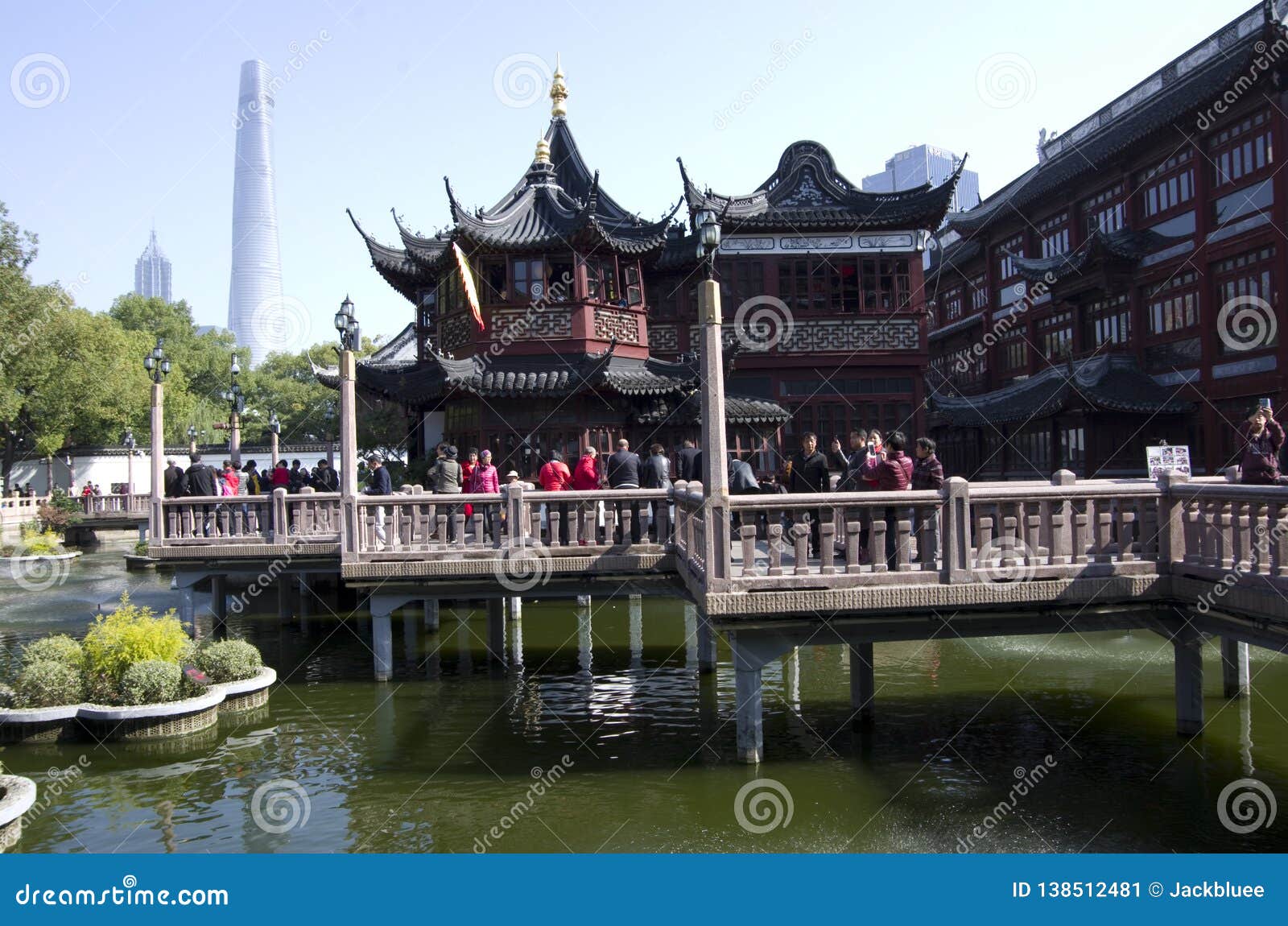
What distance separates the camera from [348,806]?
32.4ft

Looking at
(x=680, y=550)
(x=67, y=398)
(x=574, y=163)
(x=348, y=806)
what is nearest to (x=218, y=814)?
(x=348, y=806)

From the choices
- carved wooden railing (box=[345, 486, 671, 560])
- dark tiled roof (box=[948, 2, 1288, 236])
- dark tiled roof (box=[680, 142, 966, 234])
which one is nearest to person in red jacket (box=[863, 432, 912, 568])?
carved wooden railing (box=[345, 486, 671, 560])

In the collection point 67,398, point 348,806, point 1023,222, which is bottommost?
point 348,806

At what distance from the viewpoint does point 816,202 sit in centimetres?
2911

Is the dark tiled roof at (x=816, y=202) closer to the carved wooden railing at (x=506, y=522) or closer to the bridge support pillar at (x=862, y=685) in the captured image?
the carved wooden railing at (x=506, y=522)

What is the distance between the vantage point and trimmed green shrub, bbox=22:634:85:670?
39.8 ft

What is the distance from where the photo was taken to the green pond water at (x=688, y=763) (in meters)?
9.02

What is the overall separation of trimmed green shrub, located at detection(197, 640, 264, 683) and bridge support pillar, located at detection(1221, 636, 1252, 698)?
1238 cm

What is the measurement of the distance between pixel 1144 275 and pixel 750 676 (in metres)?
22.0

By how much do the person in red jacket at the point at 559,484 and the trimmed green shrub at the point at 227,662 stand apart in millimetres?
4367

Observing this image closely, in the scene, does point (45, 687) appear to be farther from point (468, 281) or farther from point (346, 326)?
point (468, 281)

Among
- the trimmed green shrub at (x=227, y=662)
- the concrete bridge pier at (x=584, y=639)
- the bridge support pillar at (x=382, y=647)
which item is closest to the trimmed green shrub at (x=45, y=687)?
the trimmed green shrub at (x=227, y=662)

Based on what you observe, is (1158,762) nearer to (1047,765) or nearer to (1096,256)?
(1047,765)

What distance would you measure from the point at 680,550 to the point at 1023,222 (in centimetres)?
2582
